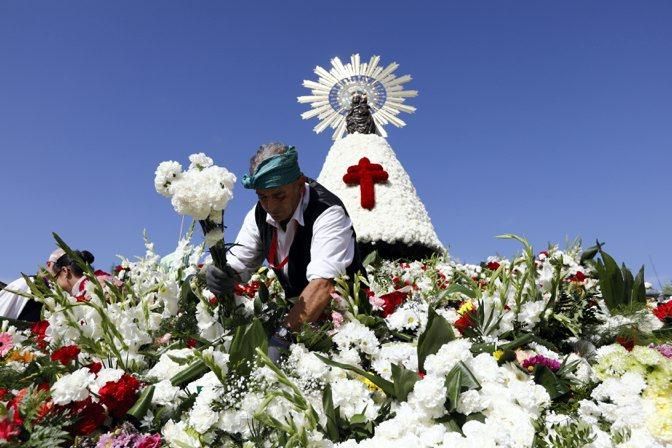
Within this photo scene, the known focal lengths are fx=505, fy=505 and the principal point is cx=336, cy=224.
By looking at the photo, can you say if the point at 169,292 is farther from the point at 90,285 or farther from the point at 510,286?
the point at 510,286

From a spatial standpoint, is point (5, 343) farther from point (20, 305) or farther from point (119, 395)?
point (20, 305)

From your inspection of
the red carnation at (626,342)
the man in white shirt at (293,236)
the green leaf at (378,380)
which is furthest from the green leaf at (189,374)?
the red carnation at (626,342)

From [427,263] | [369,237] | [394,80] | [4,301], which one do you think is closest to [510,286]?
[4,301]

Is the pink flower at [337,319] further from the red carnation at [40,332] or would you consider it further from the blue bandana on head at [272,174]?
the red carnation at [40,332]

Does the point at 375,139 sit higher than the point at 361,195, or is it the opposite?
the point at 375,139

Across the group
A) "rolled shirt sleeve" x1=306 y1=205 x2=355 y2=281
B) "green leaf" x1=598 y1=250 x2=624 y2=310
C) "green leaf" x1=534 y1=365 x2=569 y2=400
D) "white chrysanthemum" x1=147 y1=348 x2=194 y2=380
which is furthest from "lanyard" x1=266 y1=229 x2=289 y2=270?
"green leaf" x1=598 y1=250 x2=624 y2=310

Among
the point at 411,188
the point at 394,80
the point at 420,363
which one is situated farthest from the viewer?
the point at 394,80

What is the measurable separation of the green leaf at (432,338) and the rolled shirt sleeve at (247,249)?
1323 millimetres

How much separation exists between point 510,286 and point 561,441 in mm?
969

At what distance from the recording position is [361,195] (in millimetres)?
8102

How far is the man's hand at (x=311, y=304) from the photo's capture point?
7.20 feet

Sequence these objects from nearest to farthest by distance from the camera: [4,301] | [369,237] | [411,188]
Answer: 1. [4,301]
2. [369,237]
3. [411,188]

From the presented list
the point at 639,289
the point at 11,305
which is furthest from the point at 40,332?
the point at 639,289

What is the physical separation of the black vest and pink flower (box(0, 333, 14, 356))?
51.2 inches
